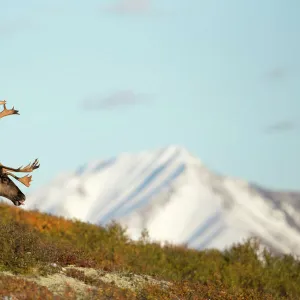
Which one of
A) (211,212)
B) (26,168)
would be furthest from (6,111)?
(211,212)

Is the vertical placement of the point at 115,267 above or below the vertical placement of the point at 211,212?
below

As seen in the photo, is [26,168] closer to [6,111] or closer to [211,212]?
[6,111]

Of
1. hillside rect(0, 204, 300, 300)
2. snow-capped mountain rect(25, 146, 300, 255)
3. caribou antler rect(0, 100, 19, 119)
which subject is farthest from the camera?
snow-capped mountain rect(25, 146, 300, 255)

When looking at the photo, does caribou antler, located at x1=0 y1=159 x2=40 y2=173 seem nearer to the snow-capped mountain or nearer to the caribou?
the caribou

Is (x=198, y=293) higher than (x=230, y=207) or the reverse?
the reverse

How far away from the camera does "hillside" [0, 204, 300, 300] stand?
19688mm

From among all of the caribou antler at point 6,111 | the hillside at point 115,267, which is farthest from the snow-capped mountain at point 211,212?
the caribou antler at point 6,111

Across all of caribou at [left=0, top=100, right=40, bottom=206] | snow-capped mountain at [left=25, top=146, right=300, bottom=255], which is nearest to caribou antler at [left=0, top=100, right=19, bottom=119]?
caribou at [left=0, top=100, right=40, bottom=206]

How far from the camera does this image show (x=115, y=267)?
24.0 metres

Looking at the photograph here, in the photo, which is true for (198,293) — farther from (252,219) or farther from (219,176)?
(219,176)

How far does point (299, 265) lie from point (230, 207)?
139 m

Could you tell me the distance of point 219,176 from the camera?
195 metres

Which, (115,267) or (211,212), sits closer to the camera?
(115,267)

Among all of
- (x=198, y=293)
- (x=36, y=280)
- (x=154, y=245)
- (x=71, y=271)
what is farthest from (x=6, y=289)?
(x=154, y=245)
